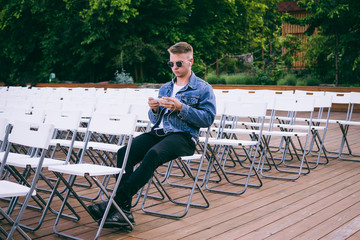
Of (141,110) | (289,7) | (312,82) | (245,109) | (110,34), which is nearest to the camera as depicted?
(141,110)

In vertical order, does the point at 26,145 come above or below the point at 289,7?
below

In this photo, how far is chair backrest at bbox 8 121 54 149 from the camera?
11.3ft

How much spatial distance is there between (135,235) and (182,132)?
1.06m

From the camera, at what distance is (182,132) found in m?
4.50

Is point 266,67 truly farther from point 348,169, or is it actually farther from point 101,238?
point 101,238

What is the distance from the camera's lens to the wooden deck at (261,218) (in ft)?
12.8

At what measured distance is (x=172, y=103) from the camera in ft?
14.1

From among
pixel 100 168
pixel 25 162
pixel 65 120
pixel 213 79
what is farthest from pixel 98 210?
pixel 213 79

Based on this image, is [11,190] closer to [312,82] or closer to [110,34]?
[312,82]

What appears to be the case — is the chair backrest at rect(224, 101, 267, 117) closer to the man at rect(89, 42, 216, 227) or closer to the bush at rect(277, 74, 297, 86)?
the man at rect(89, 42, 216, 227)

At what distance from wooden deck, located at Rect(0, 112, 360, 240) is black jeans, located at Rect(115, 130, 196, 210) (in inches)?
14.3

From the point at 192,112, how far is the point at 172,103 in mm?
231

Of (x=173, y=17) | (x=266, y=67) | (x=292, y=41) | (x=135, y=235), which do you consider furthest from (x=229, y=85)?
(x=135, y=235)

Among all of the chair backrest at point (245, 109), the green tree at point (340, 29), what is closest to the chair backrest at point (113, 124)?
the chair backrest at point (245, 109)
